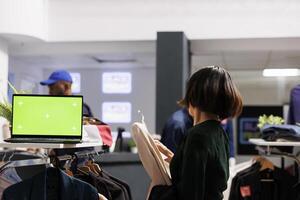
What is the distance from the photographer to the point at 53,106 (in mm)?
1953

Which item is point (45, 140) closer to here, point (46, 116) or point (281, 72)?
point (46, 116)

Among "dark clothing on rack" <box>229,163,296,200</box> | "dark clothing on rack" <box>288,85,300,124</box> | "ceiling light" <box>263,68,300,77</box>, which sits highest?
"ceiling light" <box>263,68,300,77</box>

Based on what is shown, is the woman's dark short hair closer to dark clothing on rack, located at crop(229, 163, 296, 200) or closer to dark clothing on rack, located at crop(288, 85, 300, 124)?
dark clothing on rack, located at crop(229, 163, 296, 200)

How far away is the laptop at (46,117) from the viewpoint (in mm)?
1928

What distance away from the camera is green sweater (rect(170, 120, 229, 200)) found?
177 centimetres

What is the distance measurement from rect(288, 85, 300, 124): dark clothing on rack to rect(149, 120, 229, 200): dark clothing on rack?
1.83m

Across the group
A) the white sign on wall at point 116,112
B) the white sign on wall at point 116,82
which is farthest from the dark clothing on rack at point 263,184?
the white sign on wall at point 116,82

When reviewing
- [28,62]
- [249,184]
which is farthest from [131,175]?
[28,62]

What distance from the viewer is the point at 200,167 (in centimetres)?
176

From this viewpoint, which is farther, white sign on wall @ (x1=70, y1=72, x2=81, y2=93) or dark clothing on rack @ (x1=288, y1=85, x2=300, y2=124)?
white sign on wall @ (x1=70, y1=72, x2=81, y2=93)

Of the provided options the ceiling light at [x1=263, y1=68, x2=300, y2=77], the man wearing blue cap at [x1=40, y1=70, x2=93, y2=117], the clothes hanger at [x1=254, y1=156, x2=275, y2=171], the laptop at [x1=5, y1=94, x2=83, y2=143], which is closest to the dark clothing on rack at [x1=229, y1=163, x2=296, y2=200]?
the clothes hanger at [x1=254, y1=156, x2=275, y2=171]

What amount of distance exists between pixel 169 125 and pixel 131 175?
1.61 ft

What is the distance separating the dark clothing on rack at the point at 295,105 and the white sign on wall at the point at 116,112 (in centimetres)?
562

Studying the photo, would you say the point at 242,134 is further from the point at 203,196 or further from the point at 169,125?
the point at 203,196
